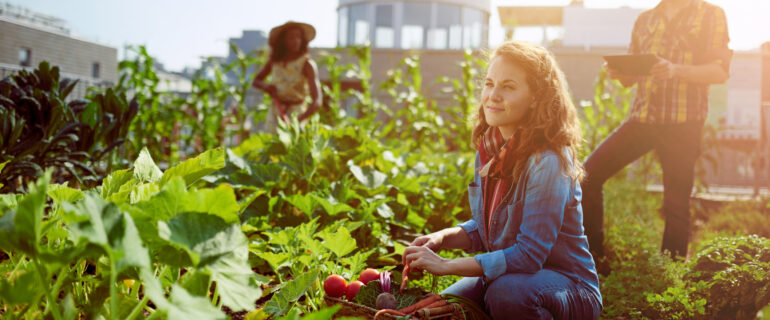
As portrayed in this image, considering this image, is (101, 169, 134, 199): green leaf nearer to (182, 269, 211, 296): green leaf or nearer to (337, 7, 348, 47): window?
(182, 269, 211, 296): green leaf

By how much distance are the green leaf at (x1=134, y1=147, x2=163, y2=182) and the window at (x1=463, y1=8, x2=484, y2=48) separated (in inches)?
675

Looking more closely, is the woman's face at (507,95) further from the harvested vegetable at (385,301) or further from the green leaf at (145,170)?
the green leaf at (145,170)

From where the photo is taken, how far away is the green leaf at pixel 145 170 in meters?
1.25

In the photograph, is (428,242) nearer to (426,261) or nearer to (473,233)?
(426,261)

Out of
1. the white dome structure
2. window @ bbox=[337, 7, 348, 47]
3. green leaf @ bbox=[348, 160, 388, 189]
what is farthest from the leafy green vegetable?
window @ bbox=[337, 7, 348, 47]

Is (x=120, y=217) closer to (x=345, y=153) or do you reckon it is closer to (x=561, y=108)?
(x=561, y=108)

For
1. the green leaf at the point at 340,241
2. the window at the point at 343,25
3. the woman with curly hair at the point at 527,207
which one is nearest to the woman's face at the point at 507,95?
the woman with curly hair at the point at 527,207

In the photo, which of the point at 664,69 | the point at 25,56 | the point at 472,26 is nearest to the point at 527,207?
the point at 664,69

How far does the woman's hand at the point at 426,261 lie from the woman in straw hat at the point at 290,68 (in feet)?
10.8

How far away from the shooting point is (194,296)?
0.80 metres

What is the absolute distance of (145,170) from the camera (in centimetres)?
128

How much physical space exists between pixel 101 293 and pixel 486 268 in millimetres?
891

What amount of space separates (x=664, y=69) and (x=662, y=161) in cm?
45

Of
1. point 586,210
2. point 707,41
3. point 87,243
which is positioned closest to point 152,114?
point 586,210
